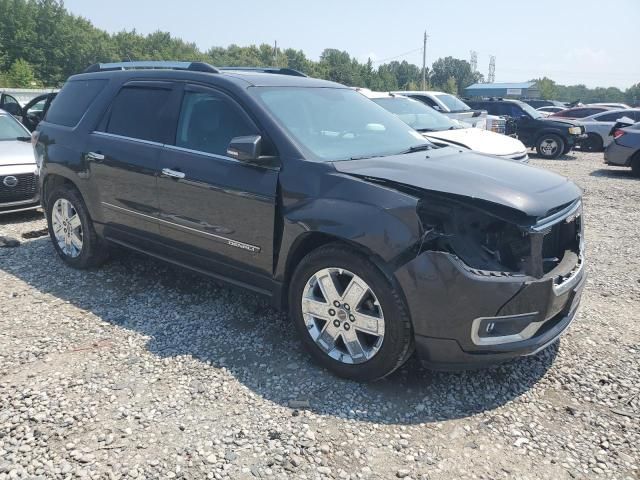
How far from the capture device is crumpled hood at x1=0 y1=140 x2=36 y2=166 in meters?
7.20

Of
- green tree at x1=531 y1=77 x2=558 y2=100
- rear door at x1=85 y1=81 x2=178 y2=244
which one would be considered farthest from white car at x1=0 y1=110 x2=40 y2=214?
green tree at x1=531 y1=77 x2=558 y2=100

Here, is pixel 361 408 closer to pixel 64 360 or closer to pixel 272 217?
pixel 272 217

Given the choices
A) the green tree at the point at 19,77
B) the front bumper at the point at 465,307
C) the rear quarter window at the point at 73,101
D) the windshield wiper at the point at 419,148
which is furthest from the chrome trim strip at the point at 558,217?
the green tree at the point at 19,77

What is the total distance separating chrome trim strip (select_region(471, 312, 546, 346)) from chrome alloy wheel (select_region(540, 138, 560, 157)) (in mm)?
14483

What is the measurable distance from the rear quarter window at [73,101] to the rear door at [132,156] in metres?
0.38

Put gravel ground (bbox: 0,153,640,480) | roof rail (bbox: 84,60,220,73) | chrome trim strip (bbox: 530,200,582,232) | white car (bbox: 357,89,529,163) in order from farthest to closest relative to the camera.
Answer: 1. white car (bbox: 357,89,529,163)
2. roof rail (bbox: 84,60,220,73)
3. chrome trim strip (bbox: 530,200,582,232)
4. gravel ground (bbox: 0,153,640,480)

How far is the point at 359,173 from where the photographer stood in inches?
130

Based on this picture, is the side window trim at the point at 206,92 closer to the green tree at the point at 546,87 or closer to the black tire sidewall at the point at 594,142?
the black tire sidewall at the point at 594,142

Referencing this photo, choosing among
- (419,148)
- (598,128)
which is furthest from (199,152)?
(598,128)

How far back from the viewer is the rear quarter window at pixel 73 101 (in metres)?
5.12

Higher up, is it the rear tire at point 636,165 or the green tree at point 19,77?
the green tree at point 19,77

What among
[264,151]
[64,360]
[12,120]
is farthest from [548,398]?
[12,120]

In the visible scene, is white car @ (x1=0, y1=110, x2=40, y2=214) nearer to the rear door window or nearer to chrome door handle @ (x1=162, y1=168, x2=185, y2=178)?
the rear door window

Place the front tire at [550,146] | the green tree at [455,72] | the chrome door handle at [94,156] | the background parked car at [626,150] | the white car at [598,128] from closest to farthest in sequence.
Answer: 1. the chrome door handle at [94,156]
2. the background parked car at [626,150]
3. the front tire at [550,146]
4. the white car at [598,128]
5. the green tree at [455,72]
